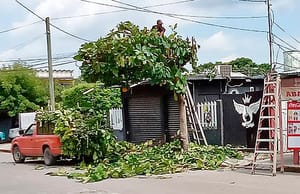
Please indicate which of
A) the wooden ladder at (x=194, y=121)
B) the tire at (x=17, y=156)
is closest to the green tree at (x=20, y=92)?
the tire at (x=17, y=156)

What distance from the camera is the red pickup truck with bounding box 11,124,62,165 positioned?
21672mm

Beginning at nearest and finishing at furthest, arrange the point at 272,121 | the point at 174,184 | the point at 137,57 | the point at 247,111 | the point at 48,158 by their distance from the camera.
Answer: the point at 174,184, the point at 272,121, the point at 137,57, the point at 48,158, the point at 247,111

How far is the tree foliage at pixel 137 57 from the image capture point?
63.9 ft

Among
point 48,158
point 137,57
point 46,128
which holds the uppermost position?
point 137,57

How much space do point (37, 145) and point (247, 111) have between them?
8.46 meters

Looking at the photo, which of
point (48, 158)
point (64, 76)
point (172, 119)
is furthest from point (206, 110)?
point (64, 76)

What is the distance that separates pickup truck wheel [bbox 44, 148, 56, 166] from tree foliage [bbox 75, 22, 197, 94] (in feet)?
10.9

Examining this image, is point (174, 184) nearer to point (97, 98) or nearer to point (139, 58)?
point (139, 58)

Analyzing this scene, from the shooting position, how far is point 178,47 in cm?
2036

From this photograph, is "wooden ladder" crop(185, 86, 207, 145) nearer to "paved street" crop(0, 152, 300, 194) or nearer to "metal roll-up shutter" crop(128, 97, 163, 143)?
"metal roll-up shutter" crop(128, 97, 163, 143)

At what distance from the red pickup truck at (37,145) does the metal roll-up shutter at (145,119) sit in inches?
212

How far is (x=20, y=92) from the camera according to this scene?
43969 mm

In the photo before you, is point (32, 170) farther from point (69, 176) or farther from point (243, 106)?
point (243, 106)

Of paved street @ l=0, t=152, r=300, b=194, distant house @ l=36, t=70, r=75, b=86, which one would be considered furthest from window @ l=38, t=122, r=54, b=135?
distant house @ l=36, t=70, r=75, b=86
